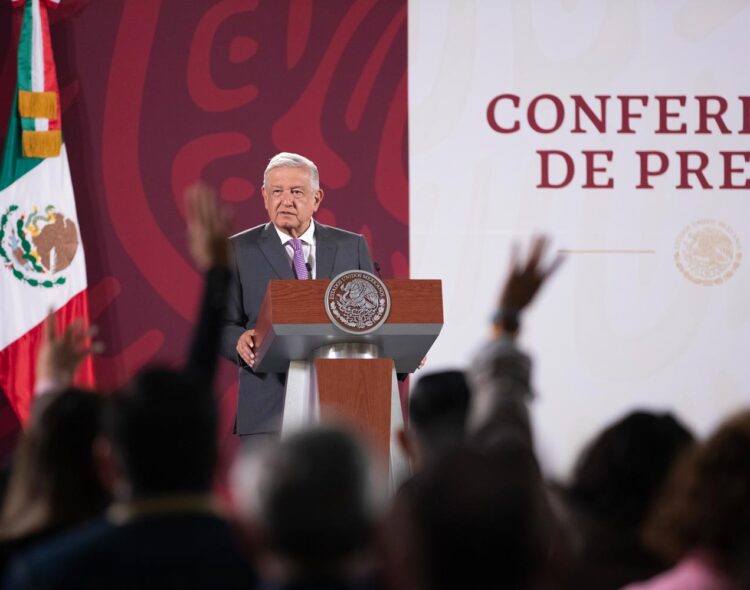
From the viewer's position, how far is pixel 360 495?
1228 millimetres

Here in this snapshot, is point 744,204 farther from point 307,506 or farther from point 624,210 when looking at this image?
point 307,506

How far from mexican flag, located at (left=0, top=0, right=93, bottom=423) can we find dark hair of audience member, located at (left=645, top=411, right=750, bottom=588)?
17.7 ft

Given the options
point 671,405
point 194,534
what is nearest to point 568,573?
point 194,534

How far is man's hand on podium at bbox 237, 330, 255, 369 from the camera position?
13.5 ft

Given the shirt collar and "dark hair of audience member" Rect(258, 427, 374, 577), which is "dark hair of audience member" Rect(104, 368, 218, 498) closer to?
"dark hair of audience member" Rect(258, 427, 374, 577)

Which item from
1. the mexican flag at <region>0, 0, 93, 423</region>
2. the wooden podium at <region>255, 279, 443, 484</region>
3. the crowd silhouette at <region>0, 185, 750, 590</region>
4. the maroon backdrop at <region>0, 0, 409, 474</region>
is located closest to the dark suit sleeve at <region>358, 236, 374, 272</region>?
the wooden podium at <region>255, 279, 443, 484</region>

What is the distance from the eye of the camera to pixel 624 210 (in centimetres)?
713

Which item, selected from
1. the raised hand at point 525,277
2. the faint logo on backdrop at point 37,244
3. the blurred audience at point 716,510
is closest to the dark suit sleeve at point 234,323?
the faint logo on backdrop at point 37,244

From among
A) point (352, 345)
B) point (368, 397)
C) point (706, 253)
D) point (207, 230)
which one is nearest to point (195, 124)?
point (706, 253)

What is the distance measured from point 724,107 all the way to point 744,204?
0.60 meters

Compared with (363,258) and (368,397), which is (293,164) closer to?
(363,258)

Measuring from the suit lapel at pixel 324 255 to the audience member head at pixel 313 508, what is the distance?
3.62 metres

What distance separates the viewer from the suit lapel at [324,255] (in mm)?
4883

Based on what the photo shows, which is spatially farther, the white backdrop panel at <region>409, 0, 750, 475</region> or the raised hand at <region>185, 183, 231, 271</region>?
the white backdrop panel at <region>409, 0, 750, 475</region>
